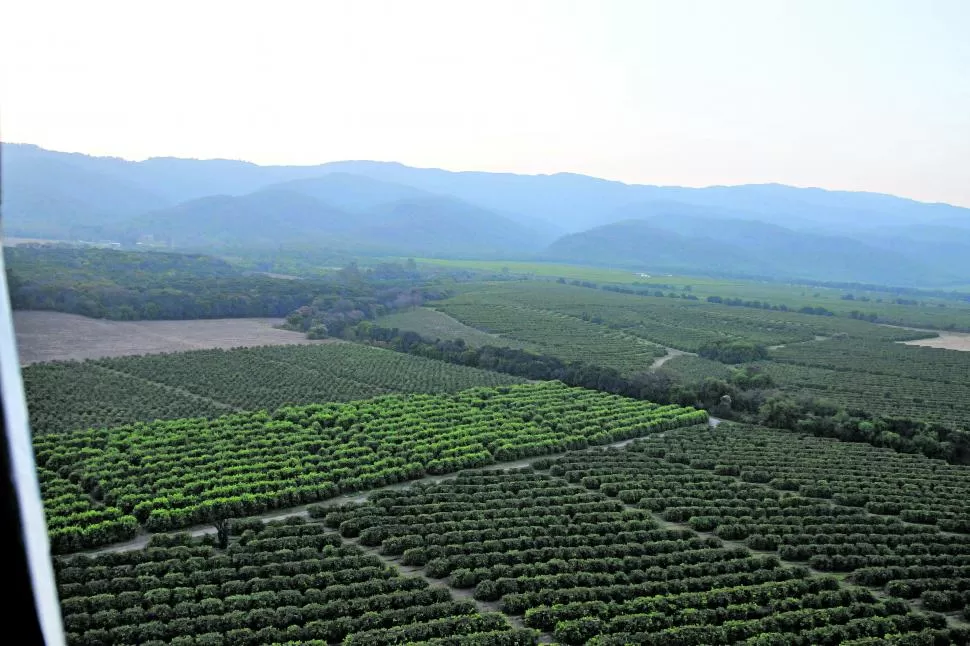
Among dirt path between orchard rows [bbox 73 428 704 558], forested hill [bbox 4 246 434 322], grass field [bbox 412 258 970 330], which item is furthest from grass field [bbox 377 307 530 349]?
grass field [bbox 412 258 970 330]

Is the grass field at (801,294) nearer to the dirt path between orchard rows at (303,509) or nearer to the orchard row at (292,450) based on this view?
the orchard row at (292,450)

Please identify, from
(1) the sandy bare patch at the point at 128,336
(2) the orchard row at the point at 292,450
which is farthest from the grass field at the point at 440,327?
(2) the orchard row at the point at 292,450

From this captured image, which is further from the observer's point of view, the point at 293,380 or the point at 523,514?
the point at 293,380

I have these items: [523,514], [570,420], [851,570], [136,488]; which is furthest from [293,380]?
[851,570]

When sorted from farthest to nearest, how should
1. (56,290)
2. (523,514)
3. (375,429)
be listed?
(56,290)
(375,429)
(523,514)

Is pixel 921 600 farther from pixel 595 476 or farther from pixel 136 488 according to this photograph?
pixel 136 488

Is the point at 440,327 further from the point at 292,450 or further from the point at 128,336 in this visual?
the point at 292,450

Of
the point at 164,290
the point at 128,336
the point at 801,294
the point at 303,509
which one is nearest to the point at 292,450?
the point at 303,509
